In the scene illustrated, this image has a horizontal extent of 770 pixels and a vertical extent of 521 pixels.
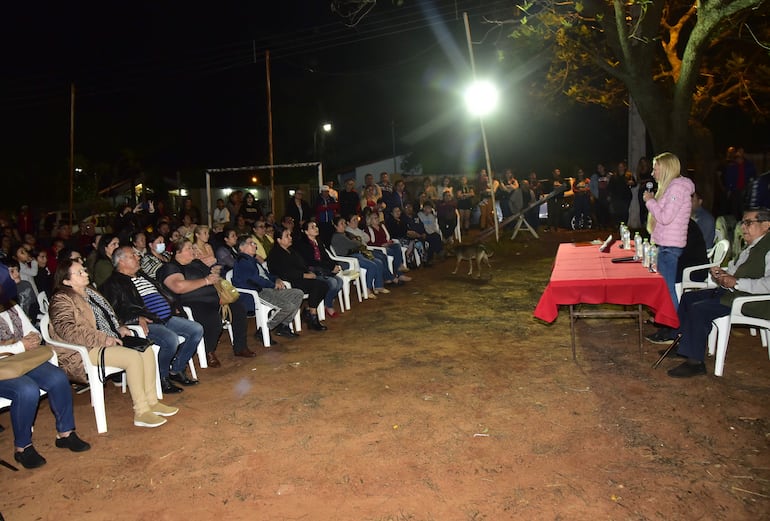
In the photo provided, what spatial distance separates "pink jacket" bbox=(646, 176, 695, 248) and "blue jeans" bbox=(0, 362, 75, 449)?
543cm

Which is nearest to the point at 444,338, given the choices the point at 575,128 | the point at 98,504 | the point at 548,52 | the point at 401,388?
the point at 401,388

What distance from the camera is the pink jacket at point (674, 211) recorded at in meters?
6.10

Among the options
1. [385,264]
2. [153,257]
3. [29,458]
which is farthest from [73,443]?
[385,264]

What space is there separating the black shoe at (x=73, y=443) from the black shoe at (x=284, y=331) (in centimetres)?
313

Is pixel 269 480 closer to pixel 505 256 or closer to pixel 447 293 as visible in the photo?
pixel 447 293

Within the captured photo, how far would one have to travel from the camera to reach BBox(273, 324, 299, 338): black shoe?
7461 mm

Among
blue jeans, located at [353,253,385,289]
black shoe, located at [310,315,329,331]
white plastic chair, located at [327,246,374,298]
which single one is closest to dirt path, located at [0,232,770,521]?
black shoe, located at [310,315,329,331]

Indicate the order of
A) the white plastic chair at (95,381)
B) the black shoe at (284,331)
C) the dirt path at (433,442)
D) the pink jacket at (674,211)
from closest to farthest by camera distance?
the dirt path at (433,442), the white plastic chair at (95,381), the pink jacket at (674,211), the black shoe at (284,331)

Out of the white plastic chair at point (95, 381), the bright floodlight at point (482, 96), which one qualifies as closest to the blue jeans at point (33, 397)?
the white plastic chair at point (95, 381)

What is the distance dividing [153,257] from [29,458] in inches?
137

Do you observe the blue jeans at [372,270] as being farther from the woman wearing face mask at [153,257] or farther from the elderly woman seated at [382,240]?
the woman wearing face mask at [153,257]

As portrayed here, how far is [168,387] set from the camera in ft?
18.3

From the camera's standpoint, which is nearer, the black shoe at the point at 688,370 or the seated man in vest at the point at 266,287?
the black shoe at the point at 688,370

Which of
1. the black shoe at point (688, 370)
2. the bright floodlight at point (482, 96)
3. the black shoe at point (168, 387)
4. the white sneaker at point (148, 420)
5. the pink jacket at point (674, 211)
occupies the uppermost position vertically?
the bright floodlight at point (482, 96)
